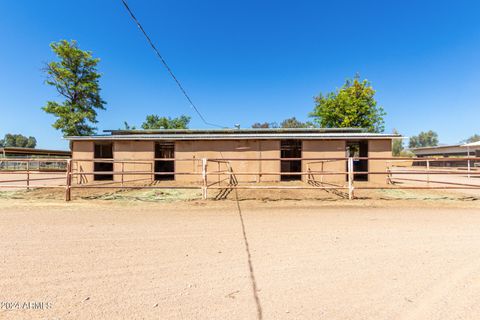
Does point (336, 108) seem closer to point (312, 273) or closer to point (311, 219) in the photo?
point (311, 219)

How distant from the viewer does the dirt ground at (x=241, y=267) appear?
6.49 ft

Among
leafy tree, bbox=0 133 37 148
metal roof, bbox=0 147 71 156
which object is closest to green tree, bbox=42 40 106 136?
metal roof, bbox=0 147 71 156

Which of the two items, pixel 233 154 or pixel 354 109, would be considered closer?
pixel 233 154

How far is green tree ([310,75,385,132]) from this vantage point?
82.9ft

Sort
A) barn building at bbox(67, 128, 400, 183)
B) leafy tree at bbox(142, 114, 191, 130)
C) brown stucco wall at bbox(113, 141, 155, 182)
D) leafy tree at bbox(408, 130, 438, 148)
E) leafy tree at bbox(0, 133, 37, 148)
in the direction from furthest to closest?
leafy tree at bbox(408, 130, 438, 148) → leafy tree at bbox(0, 133, 37, 148) → leafy tree at bbox(142, 114, 191, 130) → brown stucco wall at bbox(113, 141, 155, 182) → barn building at bbox(67, 128, 400, 183)

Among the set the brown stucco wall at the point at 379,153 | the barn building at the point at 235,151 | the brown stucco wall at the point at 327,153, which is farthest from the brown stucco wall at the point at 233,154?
the brown stucco wall at the point at 379,153

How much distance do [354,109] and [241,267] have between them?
26432 mm

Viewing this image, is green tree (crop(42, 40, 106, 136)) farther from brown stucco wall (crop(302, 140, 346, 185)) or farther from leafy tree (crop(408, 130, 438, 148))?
leafy tree (crop(408, 130, 438, 148))

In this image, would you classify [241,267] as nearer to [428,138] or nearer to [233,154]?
[233,154]

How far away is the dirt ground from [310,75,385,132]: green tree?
22402 millimetres

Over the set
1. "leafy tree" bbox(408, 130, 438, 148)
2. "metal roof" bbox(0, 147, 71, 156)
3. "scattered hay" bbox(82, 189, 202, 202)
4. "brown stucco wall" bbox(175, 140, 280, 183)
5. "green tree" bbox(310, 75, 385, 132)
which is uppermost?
"leafy tree" bbox(408, 130, 438, 148)

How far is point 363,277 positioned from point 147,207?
17.7 ft

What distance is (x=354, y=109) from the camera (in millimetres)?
25094

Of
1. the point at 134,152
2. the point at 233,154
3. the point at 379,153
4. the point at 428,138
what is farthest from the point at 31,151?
the point at 428,138
